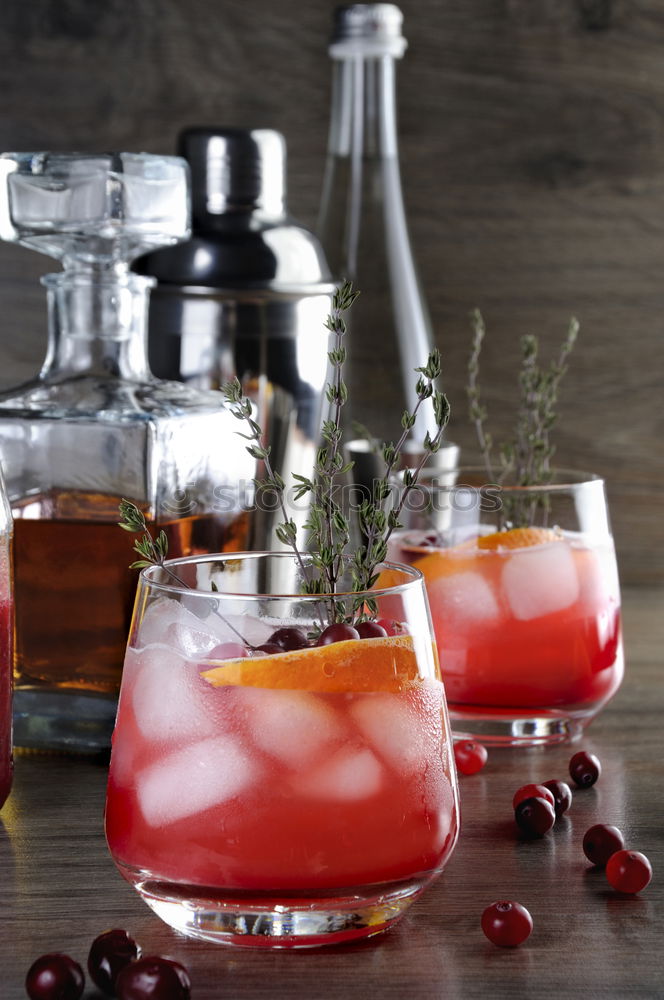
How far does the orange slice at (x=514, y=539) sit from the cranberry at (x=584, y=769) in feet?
0.51

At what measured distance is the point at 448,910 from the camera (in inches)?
28.6

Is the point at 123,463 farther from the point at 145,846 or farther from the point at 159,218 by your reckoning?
the point at 145,846

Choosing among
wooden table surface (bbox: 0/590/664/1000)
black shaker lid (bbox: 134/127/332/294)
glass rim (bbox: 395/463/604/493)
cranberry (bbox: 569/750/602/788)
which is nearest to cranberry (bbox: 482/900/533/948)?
wooden table surface (bbox: 0/590/664/1000)

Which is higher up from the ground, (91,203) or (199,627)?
(91,203)

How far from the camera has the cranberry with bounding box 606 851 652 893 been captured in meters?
0.75

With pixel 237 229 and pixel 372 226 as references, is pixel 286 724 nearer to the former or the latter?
pixel 237 229

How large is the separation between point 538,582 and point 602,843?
237mm

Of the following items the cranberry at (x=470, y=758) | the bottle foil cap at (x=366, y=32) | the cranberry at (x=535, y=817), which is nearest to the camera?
the cranberry at (x=535, y=817)

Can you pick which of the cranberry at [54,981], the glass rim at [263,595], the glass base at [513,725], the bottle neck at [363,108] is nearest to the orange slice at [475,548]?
the glass base at [513,725]

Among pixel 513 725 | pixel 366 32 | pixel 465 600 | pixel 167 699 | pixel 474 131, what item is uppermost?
pixel 366 32

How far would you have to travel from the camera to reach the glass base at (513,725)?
1008mm

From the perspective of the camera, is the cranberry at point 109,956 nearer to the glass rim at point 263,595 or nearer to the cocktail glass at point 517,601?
the glass rim at point 263,595

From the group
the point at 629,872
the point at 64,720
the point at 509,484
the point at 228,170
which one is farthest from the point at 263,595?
the point at 228,170

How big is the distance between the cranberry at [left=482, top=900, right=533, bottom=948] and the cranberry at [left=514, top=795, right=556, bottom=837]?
0.15m
